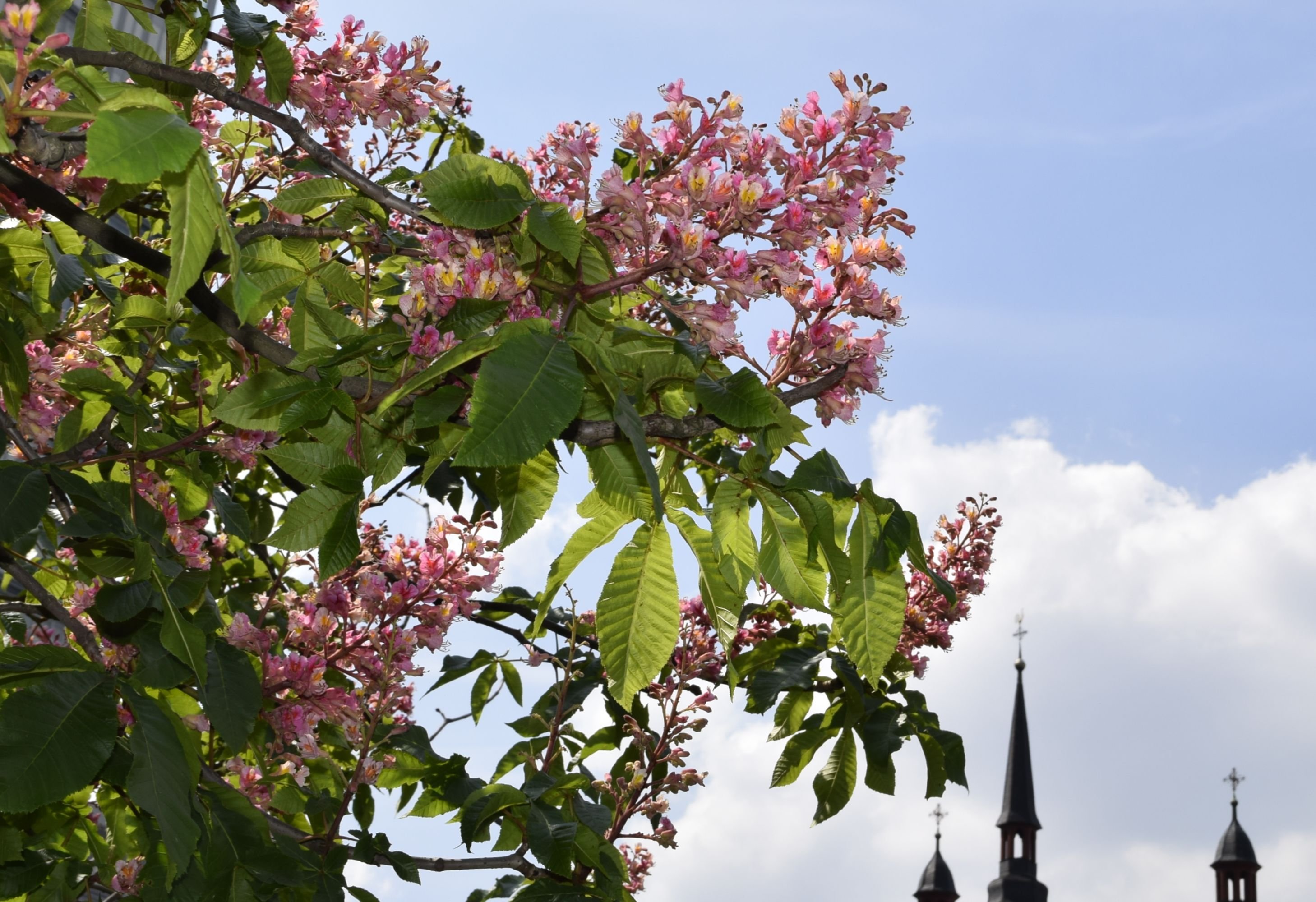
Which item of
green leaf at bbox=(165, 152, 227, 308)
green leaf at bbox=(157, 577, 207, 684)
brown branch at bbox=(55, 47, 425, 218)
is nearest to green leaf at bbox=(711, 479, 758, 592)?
brown branch at bbox=(55, 47, 425, 218)

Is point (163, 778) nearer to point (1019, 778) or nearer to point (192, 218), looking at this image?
point (192, 218)

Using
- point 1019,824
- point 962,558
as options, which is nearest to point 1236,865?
point 1019,824

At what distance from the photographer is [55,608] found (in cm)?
248

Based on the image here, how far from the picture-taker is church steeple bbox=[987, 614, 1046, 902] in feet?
183

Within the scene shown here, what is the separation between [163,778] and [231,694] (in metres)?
0.39

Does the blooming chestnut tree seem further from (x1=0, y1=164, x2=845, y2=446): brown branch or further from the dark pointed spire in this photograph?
the dark pointed spire

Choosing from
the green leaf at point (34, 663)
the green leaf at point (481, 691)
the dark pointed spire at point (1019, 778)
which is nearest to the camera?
the green leaf at point (34, 663)

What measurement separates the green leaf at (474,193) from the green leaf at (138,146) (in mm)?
441

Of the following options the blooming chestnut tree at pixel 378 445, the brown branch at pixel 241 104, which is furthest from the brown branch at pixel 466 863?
the brown branch at pixel 241 104

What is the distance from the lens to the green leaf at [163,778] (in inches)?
73.9

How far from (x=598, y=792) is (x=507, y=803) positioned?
1.41 ft

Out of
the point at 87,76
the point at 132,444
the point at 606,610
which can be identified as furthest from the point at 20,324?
the point at 606,610

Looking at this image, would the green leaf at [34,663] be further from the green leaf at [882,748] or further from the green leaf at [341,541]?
the green leaf at [882,748]

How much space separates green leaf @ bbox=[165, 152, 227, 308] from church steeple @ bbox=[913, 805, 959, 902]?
5866 centimetres
